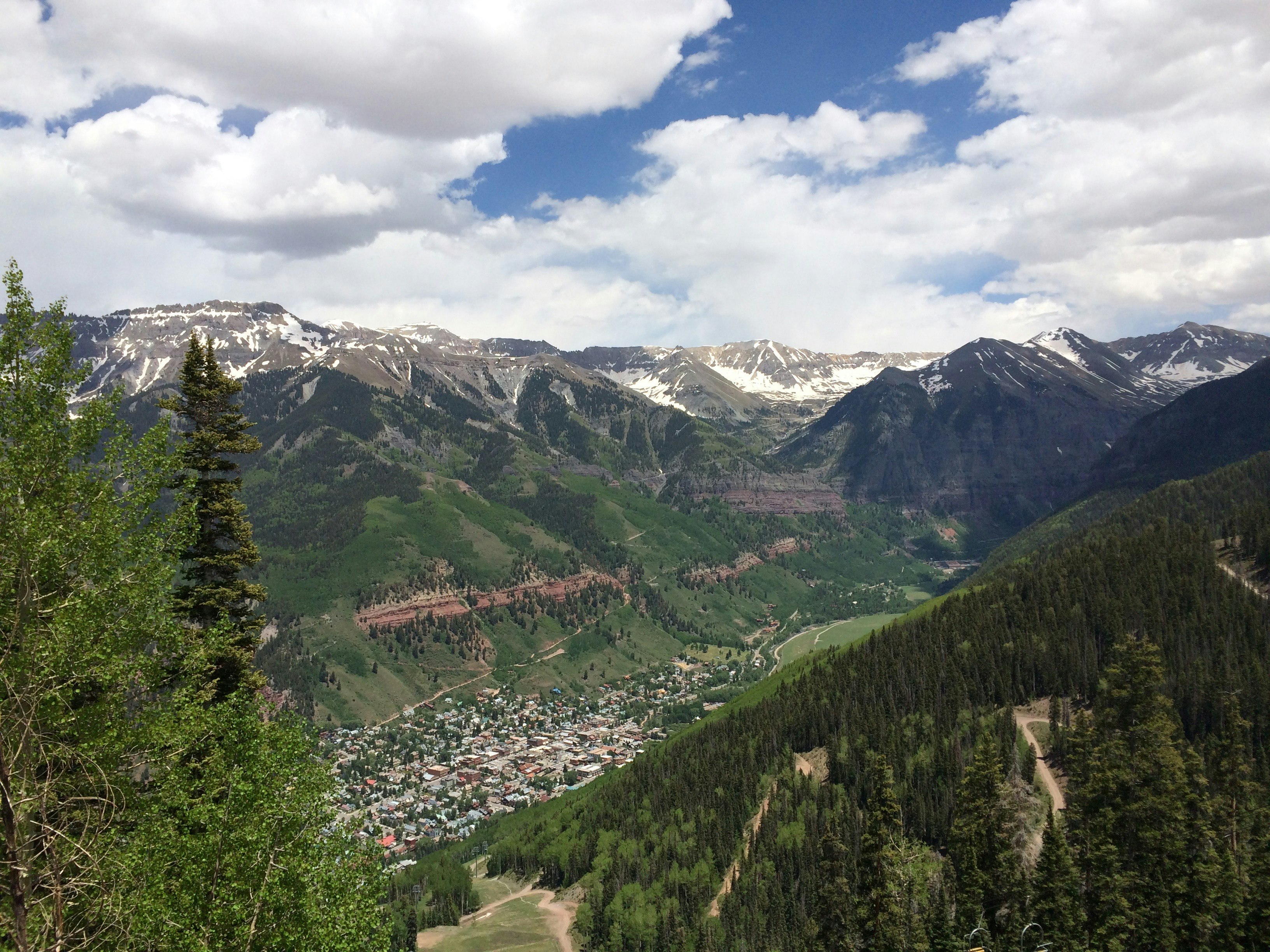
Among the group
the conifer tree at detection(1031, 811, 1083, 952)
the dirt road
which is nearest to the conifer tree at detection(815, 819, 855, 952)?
the conifer tree at detection(1031, 811, 1083, 952)

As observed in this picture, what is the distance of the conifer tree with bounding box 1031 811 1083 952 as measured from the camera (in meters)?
71.2

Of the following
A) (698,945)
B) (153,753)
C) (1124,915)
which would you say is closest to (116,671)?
(153,753)

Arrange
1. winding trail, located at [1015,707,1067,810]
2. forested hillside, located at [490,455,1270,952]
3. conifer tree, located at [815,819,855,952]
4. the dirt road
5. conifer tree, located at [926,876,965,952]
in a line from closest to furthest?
conifer tree, located at [926,876,965,952] < forested hillside, located at [490,455,1270,952] < conifer tree, located at [815,819,855,952] < winding trail, located at [1015,707,1067,810] < the dirt road

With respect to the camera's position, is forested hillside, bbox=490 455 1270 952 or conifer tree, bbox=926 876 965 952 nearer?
conifer tree, bbox=926 876 965 952

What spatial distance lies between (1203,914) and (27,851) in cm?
9039

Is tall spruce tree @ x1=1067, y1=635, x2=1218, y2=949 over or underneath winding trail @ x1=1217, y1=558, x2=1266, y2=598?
underneath

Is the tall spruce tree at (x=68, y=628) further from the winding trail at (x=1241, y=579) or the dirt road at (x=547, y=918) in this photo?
the winding trail at (x=1241, y=579)

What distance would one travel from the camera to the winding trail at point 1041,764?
113 m

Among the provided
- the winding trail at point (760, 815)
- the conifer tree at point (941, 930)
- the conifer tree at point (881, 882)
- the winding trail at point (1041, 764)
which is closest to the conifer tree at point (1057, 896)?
the conifer tree at point (941, 930)

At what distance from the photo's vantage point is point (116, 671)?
985 inches

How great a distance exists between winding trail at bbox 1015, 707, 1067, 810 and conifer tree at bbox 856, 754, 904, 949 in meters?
44.1

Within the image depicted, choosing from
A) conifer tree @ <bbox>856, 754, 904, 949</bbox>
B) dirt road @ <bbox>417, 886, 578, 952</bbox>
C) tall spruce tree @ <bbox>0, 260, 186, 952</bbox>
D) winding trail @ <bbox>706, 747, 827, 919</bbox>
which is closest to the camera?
tall spruce tree @ <bbox>0, 260, 186, 952</bbox>

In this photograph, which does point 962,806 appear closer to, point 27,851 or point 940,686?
point 940,686

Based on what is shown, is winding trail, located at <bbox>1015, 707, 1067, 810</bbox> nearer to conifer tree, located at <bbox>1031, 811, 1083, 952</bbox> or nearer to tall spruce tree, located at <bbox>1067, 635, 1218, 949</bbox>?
tall spruce tree, located at <bbox>1067, 635, 1218, 949</bbox>
